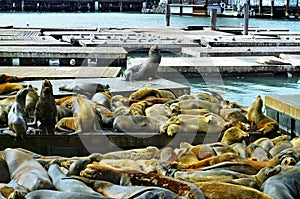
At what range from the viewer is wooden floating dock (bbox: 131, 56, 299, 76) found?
12.6 m

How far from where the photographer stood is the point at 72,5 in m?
69.0

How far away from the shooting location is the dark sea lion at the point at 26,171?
3732 millimetres

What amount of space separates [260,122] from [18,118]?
2647 mm

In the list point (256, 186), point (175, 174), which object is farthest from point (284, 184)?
point (175, 174)

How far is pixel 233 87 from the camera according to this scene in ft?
38.4

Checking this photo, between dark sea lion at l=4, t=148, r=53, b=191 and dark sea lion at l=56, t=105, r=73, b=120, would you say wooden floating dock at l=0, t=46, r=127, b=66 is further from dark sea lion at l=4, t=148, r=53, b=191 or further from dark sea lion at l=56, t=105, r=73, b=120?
dark sea lion at l=4, t=148, r=53, b=191

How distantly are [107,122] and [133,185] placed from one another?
2.31 metres

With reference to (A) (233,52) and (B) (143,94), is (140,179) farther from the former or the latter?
(A) (233,52)

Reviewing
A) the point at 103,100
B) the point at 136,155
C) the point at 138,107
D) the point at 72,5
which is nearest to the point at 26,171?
the point at 136,155

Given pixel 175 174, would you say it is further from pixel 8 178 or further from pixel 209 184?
pixel 8 178

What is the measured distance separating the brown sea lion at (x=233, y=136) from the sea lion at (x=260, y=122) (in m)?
0.50

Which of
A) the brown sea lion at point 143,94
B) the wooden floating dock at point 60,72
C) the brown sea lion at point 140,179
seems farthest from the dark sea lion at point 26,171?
the wooden floating dock at point 60,72

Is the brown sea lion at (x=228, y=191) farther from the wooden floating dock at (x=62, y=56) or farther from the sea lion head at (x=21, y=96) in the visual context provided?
the wooden floating dock at (x=62, y=56)

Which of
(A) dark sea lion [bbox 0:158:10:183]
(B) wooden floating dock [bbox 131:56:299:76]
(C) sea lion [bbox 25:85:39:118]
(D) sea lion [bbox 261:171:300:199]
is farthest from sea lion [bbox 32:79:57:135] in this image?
(B) wooden floating dock [bbox 131:56:299:76]
